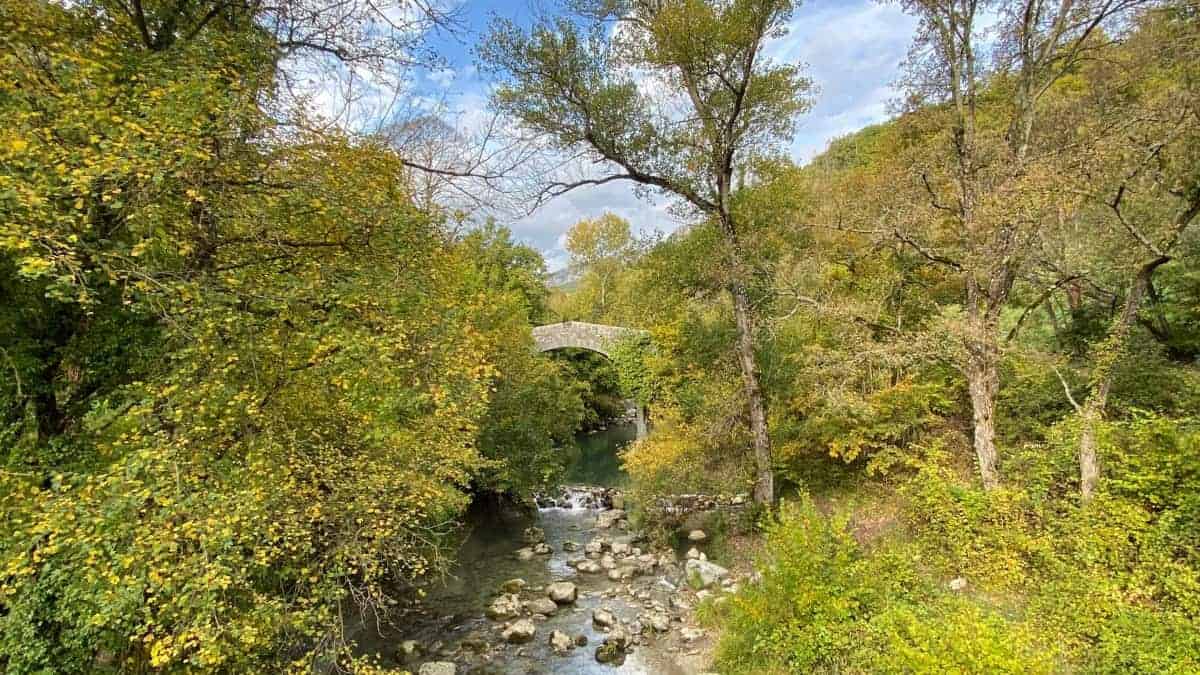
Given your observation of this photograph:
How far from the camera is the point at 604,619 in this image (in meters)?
8.86

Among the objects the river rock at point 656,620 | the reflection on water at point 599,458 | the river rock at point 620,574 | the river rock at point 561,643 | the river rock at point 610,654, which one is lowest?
the reflection on water at point 599,458

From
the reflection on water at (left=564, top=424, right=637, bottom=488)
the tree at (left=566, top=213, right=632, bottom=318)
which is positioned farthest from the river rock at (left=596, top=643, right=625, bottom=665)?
the tree at (left=566, top=213, right=632, bottom=318)

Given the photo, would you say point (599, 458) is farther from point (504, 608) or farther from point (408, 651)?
point (408, 651)

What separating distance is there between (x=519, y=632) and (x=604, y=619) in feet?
4.43

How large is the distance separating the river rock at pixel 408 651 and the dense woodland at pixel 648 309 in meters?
1.26

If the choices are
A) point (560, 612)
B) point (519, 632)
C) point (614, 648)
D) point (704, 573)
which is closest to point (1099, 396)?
point (704, 573)

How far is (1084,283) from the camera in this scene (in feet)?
28.3

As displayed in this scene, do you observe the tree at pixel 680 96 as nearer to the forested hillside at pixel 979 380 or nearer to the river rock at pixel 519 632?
the forested hillside at pixel 979 380

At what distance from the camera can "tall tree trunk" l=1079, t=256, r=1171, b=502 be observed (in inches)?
265

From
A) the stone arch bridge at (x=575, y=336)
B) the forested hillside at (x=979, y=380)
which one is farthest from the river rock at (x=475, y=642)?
the stone arch bridge at (x=575, y=336)

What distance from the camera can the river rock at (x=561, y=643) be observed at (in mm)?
8141

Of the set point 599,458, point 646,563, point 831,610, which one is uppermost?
point 831,610

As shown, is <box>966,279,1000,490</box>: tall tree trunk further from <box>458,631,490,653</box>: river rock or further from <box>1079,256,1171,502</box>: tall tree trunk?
<box>458,631,490,653</box>: river rock

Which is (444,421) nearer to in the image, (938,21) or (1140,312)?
(938,21)
